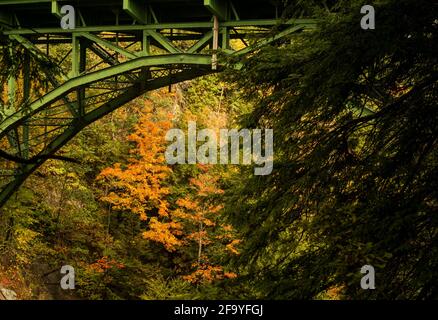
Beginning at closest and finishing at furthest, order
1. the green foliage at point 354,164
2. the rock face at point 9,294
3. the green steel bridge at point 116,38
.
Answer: the green foliage at point 354,164 < the green steel bridge at point 116,38 < the rock face at point 9,294

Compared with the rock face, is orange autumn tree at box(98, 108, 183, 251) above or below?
above

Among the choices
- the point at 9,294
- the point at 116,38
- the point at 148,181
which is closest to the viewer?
the point at 116,38

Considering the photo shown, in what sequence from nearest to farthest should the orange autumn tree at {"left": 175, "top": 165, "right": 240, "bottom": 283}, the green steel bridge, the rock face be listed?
the green steel bridge < the rock face < the orange autumn tree at {"left": 175, "top": 165, "right": 240, "bottom": 283}

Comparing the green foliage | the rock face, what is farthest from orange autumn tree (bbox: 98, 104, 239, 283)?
the green foliage

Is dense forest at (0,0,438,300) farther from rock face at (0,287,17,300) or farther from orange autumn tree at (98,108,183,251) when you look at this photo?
orange autumn tree at (98,108,183,251)

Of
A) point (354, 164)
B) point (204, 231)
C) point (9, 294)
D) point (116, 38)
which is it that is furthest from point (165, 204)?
point (354, 164)

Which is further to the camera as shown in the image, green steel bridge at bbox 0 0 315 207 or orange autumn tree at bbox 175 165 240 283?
orange autumn tree at bbox 175 165 240 283

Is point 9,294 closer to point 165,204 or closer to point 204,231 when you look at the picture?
point 165,204

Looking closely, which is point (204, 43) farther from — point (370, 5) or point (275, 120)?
point (370, 5)

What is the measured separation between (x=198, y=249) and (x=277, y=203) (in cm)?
1501

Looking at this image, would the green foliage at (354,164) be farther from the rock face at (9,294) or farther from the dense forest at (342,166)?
the rock face at (9,294)

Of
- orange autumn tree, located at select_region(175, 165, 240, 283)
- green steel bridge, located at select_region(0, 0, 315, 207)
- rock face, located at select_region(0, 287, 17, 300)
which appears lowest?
rock face, located at select_region(0, 287, 17, 300)

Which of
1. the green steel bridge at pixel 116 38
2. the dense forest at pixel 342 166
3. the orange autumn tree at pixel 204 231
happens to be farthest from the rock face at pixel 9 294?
the dense forest at pixel 342 166
